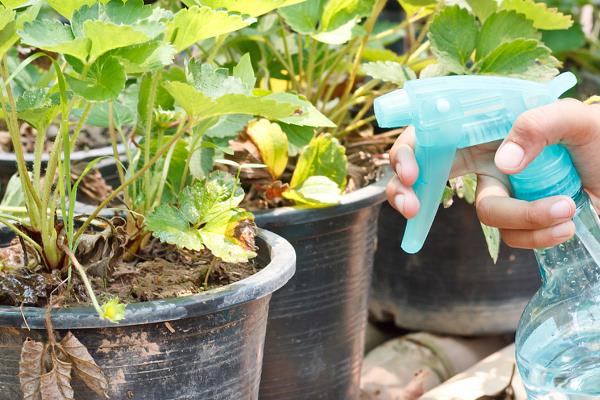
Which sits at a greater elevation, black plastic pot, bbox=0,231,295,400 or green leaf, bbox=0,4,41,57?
green leaf, bbox=0,4,41,57

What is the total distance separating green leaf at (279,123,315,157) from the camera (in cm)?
135

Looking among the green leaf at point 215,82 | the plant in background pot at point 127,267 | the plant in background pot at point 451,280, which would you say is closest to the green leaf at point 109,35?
the plant in background pot at point 127,267

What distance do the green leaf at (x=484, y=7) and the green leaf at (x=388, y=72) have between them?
135 mm

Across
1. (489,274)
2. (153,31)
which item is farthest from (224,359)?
(489,274)

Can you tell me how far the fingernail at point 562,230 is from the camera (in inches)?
32.2

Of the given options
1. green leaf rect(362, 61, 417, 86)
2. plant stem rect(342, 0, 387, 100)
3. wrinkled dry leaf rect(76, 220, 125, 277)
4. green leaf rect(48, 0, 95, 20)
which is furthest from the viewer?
plant stem rect(342, 0, 387, 100)

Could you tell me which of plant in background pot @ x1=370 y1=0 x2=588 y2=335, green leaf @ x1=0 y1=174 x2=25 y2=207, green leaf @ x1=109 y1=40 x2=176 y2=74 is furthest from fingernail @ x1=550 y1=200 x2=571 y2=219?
plant in background pot @ x1=370 y1=0 x2=588 y2=335

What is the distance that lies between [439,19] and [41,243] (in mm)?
612

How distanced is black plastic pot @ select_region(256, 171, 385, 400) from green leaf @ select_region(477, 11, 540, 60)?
0.84 feet

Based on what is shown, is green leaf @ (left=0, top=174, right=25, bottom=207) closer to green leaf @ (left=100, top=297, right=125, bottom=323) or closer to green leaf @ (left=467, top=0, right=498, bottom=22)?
green leaf @ (left=100, top=297, right=125, bottom=323)

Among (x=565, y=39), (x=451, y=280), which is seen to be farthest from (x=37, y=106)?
(x=565, y=39)

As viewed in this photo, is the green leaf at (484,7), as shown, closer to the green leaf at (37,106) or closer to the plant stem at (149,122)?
the plant stem at (149,122)

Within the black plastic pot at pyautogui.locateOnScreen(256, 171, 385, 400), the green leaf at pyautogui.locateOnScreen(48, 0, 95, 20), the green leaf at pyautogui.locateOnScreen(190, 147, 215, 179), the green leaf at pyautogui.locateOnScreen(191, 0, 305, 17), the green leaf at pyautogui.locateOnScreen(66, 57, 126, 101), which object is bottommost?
the black plastic pot at pyautogui.locateOnScreen(256, 171, 385, 400)

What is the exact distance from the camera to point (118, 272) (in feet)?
3.30
